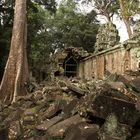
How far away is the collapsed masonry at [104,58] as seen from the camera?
12875 mm

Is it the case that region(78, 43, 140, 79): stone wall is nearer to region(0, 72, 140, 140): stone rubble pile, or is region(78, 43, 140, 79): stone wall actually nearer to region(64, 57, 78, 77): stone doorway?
region(64, 57, 78, 77): stone doorway

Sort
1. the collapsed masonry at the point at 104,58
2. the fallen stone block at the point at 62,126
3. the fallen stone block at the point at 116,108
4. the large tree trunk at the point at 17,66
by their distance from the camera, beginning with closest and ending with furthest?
the fallen stone block at the point at 116,108
the fallen stone block at the point at 62,126
the large tree trunk at the point at 17,66
the collapsed masonry at the point at 104,58

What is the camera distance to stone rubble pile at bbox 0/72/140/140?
18.5 feet

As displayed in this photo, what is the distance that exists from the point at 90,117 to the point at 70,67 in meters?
16.4

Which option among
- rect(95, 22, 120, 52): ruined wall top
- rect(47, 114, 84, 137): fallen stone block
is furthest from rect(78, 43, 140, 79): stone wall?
rect(47, 114, 84, 137): fallen stone block

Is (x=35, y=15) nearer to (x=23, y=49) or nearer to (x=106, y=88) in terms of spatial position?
(x=23, y=49)

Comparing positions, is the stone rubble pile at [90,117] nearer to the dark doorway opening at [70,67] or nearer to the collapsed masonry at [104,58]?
the collapsed masonry at [104,58]

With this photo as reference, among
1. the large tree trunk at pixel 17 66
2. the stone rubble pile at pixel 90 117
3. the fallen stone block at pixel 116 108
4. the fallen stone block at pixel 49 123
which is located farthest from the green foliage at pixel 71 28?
the fallen stone block at pixel 116 108

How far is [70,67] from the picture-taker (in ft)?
74.0

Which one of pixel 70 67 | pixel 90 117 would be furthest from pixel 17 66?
pixel 70 67

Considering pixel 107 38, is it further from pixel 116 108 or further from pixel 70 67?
pixel 116 108

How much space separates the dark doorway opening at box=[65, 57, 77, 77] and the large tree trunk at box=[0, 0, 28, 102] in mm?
8692

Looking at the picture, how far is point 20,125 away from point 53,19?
28.6m

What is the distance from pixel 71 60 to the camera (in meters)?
22.2
